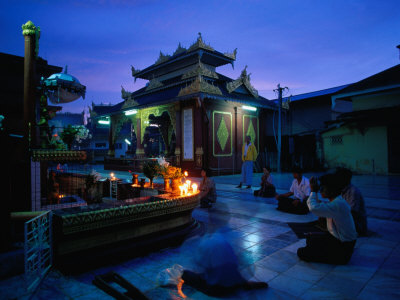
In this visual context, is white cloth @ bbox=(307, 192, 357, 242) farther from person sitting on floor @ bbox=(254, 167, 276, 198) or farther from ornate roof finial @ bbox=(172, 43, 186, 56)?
ornate roof finial @ bbox=(172, 43, 186, 56)

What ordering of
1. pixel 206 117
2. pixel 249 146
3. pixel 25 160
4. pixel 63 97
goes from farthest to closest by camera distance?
pixel 206 117
pixel 249 146
pixel 63 97
pixel 25 160

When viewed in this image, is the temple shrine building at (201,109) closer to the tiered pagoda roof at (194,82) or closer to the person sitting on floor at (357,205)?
the tiered pagoda roof at (194,82)

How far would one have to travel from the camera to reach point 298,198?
6367 mm

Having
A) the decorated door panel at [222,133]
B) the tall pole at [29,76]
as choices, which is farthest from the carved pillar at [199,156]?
the tall pole at [29,76]

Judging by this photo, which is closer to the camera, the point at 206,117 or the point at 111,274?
the point at 111,274

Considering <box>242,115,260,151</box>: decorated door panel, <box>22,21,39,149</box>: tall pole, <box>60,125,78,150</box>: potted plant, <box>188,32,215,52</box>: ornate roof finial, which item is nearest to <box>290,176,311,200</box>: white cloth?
<box>60,125,78,150</box>: potted plant

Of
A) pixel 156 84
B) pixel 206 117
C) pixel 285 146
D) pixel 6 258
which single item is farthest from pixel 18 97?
pixel 285 146

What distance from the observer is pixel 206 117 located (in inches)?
599

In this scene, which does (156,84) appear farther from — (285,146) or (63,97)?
(63,97)

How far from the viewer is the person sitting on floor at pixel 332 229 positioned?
131 inches

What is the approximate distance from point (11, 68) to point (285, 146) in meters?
18.1

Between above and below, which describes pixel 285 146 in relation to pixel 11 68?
below

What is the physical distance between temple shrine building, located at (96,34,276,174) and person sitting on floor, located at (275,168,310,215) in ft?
27.7

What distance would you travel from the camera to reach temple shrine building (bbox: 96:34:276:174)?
15133mm
